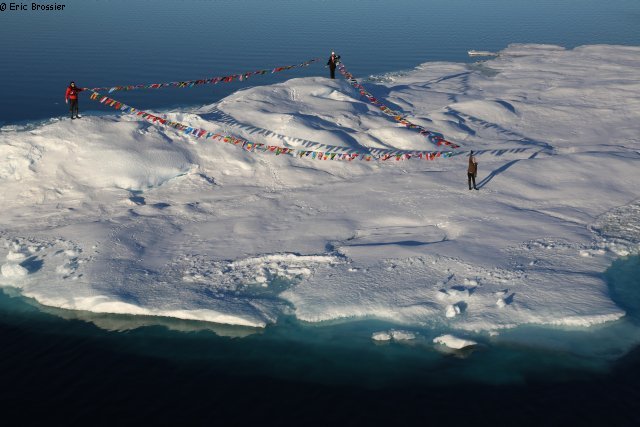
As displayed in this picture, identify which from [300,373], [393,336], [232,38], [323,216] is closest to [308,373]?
[300,373]

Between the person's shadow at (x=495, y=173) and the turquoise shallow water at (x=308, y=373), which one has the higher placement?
the person's shadow at (x=495, y=173)

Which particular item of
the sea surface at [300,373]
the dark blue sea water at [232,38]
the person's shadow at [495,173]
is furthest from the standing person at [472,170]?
the dark blue sea water at [232,38]

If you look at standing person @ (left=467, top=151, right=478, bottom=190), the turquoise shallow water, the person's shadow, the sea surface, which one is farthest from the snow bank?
the person's shadow

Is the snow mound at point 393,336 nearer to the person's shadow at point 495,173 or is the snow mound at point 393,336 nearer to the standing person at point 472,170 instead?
the standing person at point 472,170

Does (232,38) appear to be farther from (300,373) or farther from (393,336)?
(300,373)

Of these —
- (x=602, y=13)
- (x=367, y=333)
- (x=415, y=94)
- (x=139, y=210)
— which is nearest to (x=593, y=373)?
(x=367, y=333)

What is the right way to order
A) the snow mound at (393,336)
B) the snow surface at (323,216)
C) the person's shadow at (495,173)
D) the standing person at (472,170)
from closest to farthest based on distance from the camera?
the snow mound at (393,336) → the snow surface at (323,216) → the standing person at (472,170) → the person's shadow at (495,173)

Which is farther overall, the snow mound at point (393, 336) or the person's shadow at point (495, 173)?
the person's shadow at point (495, 173)

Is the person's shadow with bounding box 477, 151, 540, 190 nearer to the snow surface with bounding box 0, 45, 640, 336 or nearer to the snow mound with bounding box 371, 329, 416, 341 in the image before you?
the snow surface with bounding box 0, 45, 640, 336
